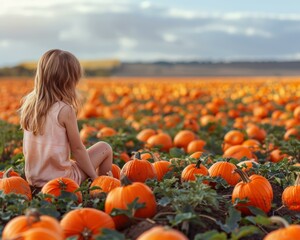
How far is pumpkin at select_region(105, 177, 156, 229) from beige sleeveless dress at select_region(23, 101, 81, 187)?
1112 millimetres

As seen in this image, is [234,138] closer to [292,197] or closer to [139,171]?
[139,171]

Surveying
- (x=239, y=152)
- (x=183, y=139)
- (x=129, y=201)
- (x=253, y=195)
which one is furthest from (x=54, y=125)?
(x=183, y=139)

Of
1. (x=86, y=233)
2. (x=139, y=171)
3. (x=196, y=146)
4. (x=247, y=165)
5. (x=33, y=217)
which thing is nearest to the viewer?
(x=33, y=217)

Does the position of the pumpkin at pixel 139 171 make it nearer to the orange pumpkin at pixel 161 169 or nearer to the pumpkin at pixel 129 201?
the orange pumpkin at pixel 161 169

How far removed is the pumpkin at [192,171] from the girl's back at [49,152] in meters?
0.93

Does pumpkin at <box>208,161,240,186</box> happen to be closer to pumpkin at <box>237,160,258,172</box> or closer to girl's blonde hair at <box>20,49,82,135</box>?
pumpkin at <box>237,160,258,172</box>

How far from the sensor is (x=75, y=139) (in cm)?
463

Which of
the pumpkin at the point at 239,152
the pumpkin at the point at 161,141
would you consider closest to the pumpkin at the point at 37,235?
the pumpkin at the point at 239,152

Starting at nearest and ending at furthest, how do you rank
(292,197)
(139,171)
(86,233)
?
(86,233) → (292,197) → (139,171)

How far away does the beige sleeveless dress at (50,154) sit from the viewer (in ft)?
15.2

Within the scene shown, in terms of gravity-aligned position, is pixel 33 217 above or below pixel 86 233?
above

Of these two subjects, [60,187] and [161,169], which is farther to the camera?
[161,169]

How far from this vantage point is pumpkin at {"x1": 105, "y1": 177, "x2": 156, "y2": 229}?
356cm

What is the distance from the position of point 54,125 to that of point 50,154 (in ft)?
0.78
